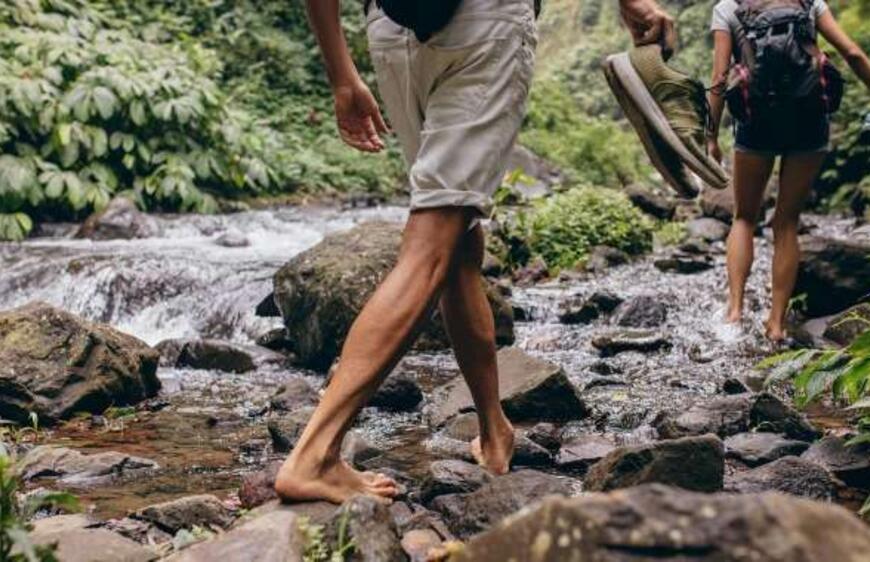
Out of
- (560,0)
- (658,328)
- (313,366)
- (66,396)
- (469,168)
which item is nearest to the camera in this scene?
(469,168)

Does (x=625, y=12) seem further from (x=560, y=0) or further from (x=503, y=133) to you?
(x=560, y=0)

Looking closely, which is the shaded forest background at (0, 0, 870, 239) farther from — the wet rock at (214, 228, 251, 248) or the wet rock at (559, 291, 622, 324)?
the wet rock at (559, 291, 622, 324)

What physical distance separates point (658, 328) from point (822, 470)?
3431 mm

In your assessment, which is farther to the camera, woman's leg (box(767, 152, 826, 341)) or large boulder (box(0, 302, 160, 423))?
woman's leg (box(767, 152, 826, 341))

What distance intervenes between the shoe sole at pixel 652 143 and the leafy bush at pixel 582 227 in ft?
19.3

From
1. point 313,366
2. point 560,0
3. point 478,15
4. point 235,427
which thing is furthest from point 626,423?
point 560,0

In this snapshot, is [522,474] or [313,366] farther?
[313,366]

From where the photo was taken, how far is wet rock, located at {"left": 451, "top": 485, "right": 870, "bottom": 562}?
1170 mm

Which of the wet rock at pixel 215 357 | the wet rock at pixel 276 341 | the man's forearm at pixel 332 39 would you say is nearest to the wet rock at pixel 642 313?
the wet rock at pixel 276 341

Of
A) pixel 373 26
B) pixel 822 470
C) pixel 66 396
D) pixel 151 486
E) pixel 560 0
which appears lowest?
pixel 560 0

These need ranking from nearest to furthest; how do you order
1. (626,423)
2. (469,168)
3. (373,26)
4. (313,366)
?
(469,168), (373,26), (626,423), (313,366)

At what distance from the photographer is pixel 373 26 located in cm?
265

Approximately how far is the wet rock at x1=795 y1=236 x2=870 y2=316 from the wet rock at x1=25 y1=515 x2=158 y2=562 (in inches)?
182

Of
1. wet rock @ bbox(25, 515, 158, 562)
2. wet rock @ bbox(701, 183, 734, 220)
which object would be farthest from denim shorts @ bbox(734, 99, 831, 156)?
wet rock @ bbox(701, 183, 734, 220)
